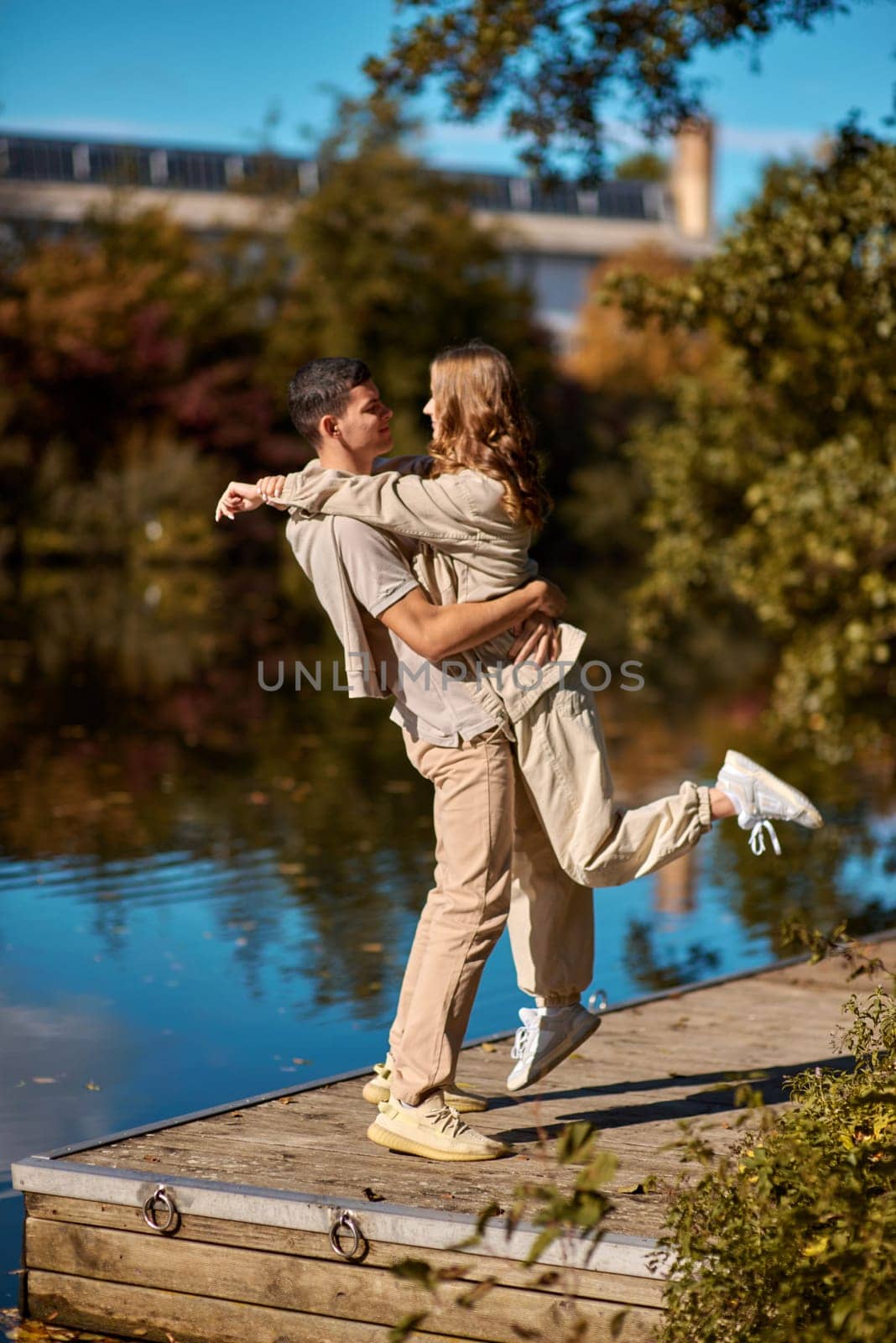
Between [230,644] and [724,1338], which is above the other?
[724,1338]

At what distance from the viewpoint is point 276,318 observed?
53844mm

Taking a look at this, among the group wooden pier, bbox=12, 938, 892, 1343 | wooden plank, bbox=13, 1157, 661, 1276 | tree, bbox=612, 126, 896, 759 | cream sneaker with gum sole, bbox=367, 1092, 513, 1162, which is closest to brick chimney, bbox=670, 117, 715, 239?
tree, bbox=612, 126, 896, 759

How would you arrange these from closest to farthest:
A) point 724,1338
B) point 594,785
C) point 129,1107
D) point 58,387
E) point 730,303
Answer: point 724,1338 → point 594,785 → point 129,1107 → point 730,303 → point 58,387

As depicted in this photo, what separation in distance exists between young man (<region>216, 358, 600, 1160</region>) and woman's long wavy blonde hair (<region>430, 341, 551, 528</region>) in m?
0.18

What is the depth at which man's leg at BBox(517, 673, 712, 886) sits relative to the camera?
4.24 metres

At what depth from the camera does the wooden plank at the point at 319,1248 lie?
3539 millimetres

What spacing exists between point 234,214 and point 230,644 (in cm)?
4452

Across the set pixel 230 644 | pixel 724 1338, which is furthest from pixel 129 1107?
pixel 230 644

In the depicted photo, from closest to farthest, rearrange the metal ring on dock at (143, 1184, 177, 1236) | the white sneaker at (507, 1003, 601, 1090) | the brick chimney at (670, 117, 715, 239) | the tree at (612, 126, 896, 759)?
1. the metal ring on dock at (143, 1184, 177, 1236)
2. the white sneaker at (507, 1003, 601, 1090)
3. the tree at (612, 126, 896, 759)
4. the brick chimney at (670, 117, 715, 239)

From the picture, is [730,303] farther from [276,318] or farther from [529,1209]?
[276,318]

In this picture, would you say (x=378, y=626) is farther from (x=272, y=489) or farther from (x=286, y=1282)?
(x=286, y=1282)

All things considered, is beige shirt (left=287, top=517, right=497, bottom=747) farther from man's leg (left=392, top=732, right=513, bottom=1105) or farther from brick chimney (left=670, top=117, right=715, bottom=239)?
brick chimney (left=670, top=117, right=715, bottom=239)

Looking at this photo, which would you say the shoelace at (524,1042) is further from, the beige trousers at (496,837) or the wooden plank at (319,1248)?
the wooden plank at (319,1248)

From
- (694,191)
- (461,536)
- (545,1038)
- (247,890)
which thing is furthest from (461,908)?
(694,191)
